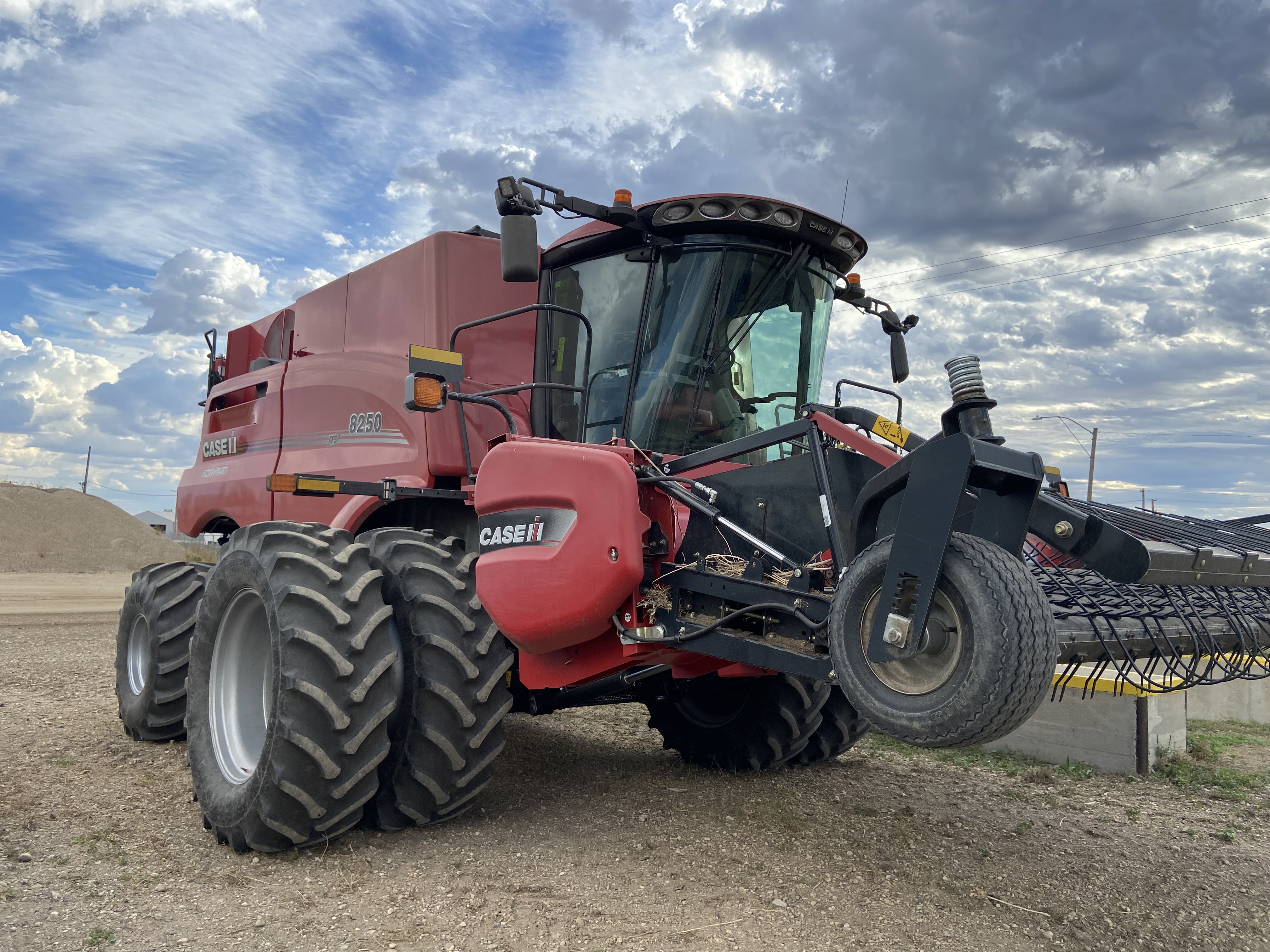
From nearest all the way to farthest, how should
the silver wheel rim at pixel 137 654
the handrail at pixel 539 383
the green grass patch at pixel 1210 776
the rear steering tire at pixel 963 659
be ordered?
the rear steering tire at pixel 963 659 < the handrail at pixel 539 383 < the green grass patch at pixel 1210 776 < the silver wheel rim at pixel 137 654

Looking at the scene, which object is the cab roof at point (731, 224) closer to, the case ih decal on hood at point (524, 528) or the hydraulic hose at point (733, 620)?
the case ih decal on hood at point (524, 528)

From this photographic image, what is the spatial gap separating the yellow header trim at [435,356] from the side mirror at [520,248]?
0.41m

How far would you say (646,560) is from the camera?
3693mm

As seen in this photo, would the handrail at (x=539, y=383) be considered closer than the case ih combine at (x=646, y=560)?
No

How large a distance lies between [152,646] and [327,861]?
258cm

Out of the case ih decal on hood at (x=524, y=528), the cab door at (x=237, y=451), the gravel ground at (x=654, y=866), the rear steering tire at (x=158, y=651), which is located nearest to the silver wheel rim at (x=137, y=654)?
the rear steering tire at (x=158, y=651)

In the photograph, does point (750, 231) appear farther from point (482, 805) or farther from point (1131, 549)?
point (482, 805)

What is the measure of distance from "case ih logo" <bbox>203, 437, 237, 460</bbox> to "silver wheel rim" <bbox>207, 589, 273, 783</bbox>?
3242 millimetres

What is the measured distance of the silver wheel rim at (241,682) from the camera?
4.39 meters

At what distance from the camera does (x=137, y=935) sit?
3.10 meters

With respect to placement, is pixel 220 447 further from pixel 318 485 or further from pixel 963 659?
pixel 963 659

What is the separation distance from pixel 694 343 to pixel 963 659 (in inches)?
91.6

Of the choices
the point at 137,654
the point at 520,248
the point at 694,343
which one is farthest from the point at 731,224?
the point at 137,654

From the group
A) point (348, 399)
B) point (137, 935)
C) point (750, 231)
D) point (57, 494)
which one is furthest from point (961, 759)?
point (57, 494)
